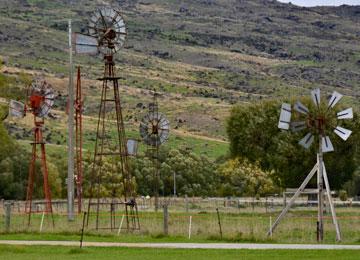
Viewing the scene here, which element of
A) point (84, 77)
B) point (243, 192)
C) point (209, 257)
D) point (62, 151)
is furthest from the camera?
point (84, 77)

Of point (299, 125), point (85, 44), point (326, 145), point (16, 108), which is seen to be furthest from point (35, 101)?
point (326, 145)

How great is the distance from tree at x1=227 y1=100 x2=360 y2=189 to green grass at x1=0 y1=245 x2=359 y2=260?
47.2 metres

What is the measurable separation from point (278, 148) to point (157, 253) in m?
52.5

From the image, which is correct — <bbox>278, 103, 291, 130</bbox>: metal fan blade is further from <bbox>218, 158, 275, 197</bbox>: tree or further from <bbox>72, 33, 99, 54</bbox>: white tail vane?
<bbox>218, 158, 275, 197</bbox>: tree

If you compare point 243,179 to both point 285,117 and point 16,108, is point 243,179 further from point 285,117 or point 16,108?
point 285,117

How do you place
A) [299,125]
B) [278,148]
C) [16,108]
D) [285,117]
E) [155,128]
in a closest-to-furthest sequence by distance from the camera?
[299,125] → [285,117] → [16,108] → [155,128] → [278,148]

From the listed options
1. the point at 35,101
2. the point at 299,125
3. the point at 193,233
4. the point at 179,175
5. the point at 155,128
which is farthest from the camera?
the point at 179,175

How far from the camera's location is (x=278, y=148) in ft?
267

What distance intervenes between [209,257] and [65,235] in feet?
38.5

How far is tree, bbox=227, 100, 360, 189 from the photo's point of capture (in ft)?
262

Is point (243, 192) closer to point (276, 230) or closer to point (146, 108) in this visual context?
point (276, 230)

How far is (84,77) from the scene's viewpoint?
640ft

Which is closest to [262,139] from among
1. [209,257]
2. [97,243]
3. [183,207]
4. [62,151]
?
[183,207]

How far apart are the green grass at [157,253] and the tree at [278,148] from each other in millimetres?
47178
